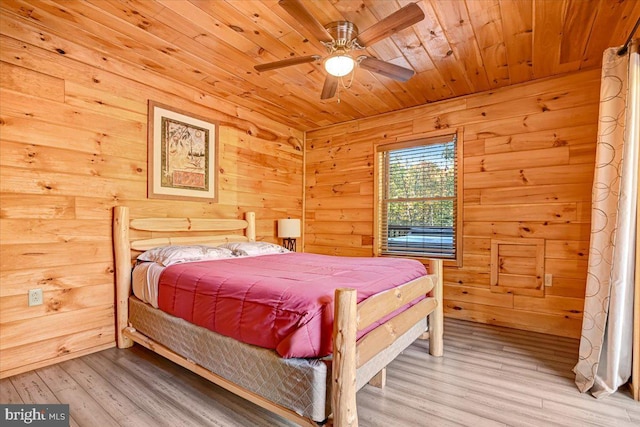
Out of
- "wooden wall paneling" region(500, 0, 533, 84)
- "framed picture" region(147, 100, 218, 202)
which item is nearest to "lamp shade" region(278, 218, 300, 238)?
"framed picture" region(147, 100, 218, 202)

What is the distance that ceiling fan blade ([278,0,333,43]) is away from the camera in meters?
1.68

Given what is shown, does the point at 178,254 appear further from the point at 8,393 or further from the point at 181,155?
the point at 8,393

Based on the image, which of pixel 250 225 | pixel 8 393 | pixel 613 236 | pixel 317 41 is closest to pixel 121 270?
pixel 8 393

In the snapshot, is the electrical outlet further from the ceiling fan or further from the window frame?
the window frame

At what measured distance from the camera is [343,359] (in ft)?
4.49

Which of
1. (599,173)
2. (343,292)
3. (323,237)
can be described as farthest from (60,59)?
(599,173)

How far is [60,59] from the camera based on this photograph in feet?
7.92

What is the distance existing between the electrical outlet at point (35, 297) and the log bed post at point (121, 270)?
1.63ft

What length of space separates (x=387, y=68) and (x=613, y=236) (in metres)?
1.91

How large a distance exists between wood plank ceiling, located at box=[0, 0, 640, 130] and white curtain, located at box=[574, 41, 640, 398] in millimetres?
469

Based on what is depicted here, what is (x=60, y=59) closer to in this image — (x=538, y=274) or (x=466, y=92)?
(x=466, y=92)

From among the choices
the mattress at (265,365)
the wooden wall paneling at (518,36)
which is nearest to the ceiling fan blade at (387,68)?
the wooden wall paneling at (518,36)

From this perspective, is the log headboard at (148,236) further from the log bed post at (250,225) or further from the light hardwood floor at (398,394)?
the light hardwood floor at (398,394)

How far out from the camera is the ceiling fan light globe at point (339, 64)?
82.5 inches
